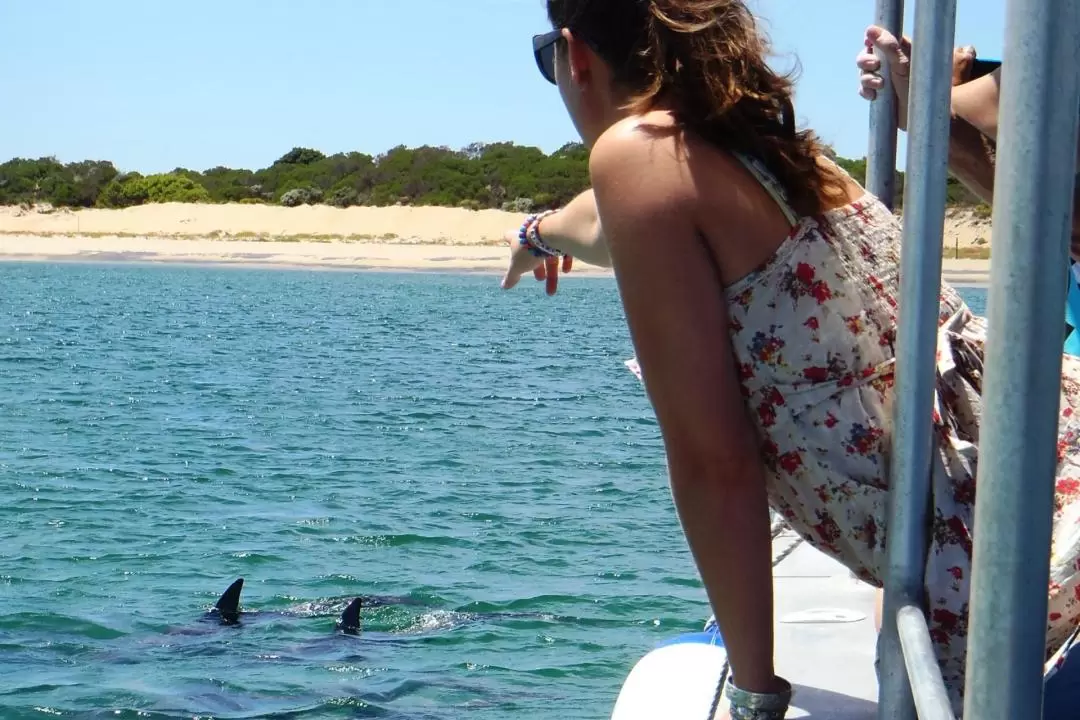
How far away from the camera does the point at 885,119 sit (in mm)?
1688

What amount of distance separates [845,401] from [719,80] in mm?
363

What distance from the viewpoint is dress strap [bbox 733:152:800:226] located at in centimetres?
144

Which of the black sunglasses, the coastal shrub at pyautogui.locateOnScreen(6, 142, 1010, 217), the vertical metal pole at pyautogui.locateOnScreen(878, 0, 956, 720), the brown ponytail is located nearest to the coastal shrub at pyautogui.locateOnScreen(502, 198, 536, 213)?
the coastal shrub at pyautogui.locateOnScreen(6, 142, 1010, 217)

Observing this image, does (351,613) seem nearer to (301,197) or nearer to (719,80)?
(719,80)

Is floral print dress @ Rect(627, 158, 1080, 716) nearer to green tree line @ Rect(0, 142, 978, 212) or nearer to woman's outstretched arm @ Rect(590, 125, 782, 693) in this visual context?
woman's outstretched arm @ Rect(590, 125, 782, 693)

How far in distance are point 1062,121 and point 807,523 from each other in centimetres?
84

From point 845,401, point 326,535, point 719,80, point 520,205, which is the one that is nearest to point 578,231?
point 719,80

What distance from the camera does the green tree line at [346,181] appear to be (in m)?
55.9

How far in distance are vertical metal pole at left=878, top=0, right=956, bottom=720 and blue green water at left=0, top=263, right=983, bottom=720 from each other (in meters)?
4.47

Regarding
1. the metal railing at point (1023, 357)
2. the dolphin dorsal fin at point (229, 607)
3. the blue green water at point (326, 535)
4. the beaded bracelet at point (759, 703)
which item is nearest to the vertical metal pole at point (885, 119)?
the beaded bracelet at point (759, 703)

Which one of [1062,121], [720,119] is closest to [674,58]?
[720,119]

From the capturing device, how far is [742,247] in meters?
1.41

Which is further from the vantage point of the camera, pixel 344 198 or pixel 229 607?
pixel 344 198

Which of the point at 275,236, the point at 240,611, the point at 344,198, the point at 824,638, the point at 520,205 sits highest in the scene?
the point at 344,198
